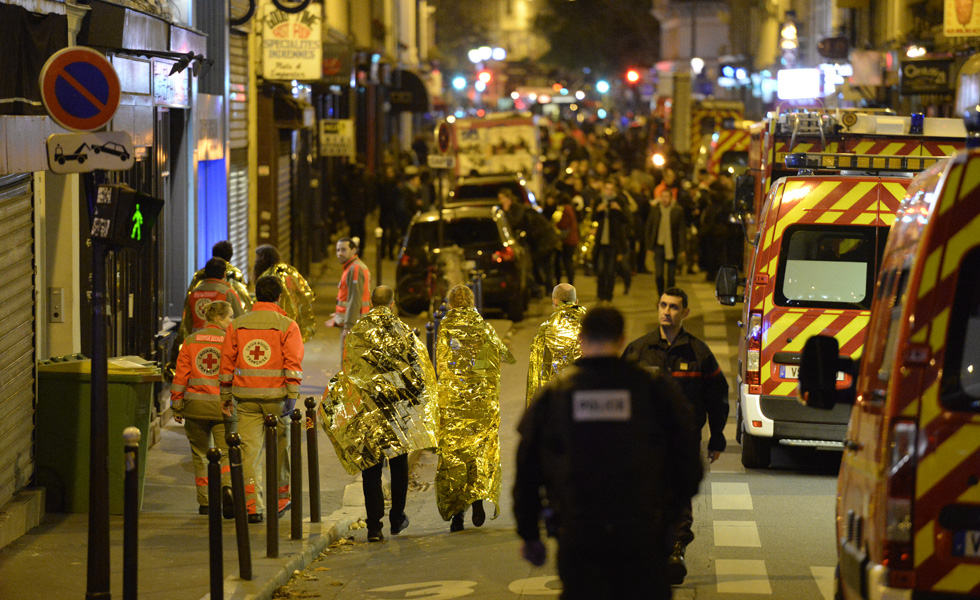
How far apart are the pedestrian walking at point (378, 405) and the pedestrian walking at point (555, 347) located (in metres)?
0.77

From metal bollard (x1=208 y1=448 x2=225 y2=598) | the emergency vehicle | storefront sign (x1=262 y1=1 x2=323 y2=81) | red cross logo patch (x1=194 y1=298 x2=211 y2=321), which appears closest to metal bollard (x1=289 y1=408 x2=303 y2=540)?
metal bollard (x1=208 y1=448 x2=225 y2=598)

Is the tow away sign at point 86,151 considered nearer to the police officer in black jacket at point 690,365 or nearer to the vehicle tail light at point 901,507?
the police officer in black jacket at point 690,365

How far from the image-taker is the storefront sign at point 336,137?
2542 centimetres

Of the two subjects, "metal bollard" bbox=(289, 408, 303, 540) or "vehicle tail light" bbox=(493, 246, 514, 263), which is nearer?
"metal bollard" bbox=(289, 408, 303, 540)

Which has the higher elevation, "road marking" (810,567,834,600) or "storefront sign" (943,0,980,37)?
"storefront sign" (943,0,980,37)

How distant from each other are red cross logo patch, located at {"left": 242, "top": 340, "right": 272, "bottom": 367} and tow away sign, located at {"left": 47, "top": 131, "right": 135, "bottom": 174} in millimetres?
2523

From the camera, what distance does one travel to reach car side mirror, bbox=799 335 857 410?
555cm

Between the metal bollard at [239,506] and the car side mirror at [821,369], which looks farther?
the metal bollard at [239,506]

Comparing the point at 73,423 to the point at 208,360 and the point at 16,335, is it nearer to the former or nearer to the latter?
the point at 16,335

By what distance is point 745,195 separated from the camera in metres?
17.6

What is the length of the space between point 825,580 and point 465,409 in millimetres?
2799

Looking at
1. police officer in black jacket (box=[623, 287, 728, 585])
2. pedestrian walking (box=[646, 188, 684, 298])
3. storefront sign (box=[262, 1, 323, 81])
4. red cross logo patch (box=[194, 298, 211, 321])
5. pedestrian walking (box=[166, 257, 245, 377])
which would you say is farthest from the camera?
storefront sign (box=[262, 1, 323, 81])

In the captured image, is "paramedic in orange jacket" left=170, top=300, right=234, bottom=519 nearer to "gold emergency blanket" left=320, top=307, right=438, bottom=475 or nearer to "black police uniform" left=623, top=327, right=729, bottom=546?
"gold emergency blanket" left=320, top=307, right=438, bottom=475

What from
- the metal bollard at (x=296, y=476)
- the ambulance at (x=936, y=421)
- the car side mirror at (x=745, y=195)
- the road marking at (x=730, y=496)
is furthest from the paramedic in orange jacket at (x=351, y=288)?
the ambulance at (x=936, y=421)
